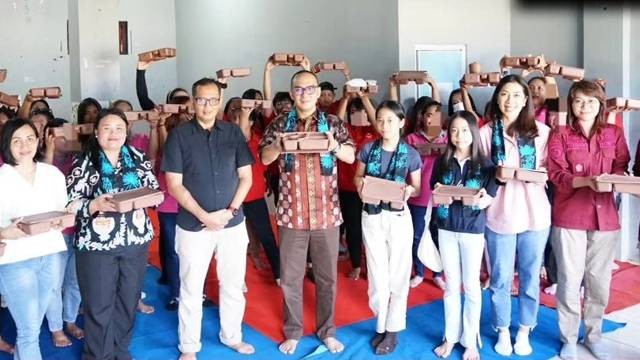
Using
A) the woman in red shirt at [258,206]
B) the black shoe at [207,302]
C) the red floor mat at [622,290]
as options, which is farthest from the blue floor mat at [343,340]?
the woman in red shirt at [258,206]

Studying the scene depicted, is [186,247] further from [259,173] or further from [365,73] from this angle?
[365,73]

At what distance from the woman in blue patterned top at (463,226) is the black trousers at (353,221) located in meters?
1.23

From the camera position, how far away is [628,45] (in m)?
4.48

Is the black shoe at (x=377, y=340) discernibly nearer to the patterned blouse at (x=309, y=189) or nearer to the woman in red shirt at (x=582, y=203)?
the patterned blouse at (x=309, y=189)

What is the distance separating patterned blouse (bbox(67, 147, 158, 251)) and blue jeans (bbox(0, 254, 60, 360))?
0.24 meters

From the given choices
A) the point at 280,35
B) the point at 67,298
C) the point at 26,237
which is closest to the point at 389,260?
the point at 26,237

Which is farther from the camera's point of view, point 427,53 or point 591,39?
point 427,53

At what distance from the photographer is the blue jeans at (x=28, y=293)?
264 centimetres

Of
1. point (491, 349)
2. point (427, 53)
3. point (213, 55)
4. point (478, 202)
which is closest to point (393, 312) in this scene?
point (491, 349)

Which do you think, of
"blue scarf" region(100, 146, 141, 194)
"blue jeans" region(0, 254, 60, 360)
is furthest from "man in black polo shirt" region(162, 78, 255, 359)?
"blue jeans" region(0, 254, 60, 360)

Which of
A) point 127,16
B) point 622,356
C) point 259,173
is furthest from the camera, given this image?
point 127,16

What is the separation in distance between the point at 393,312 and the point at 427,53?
9.23ft

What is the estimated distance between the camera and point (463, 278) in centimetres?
294

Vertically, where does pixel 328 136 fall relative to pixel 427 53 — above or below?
below
